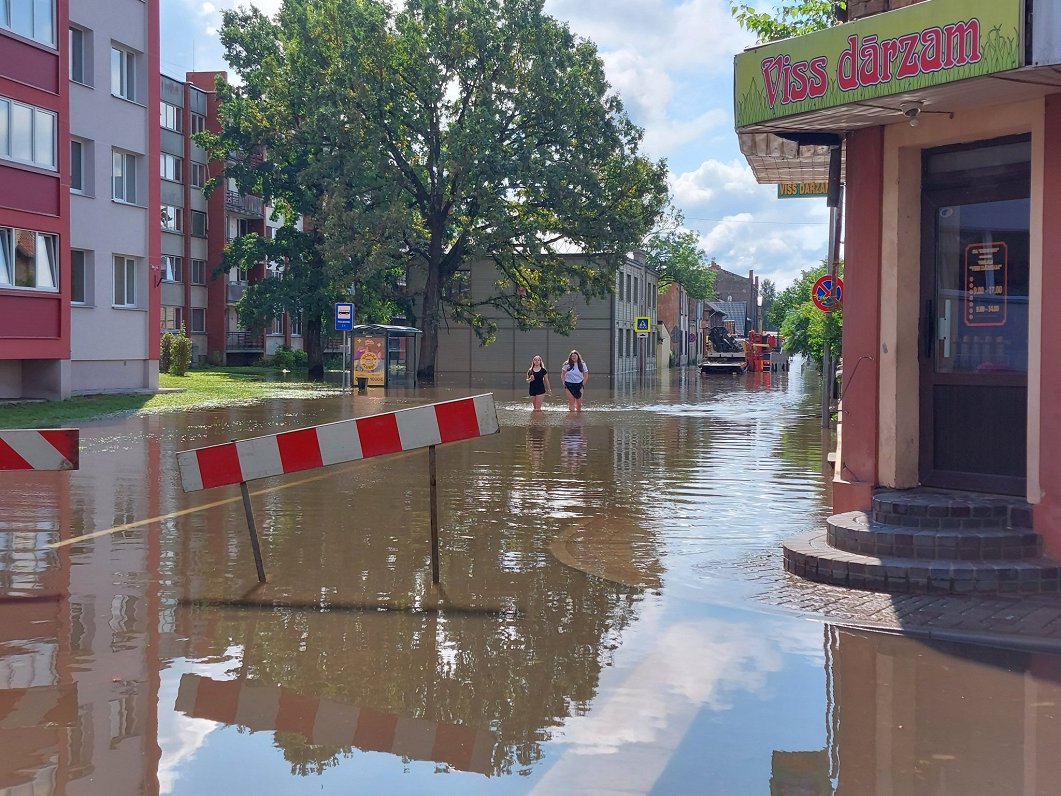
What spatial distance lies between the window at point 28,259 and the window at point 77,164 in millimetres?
4224

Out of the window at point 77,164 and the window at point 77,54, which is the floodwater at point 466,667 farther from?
the window at point 77,54

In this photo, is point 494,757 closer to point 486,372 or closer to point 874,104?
point 874,104

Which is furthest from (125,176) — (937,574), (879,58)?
(937,574)

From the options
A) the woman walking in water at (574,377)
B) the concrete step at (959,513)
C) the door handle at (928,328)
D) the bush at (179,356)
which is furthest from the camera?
the bush at (179,356)

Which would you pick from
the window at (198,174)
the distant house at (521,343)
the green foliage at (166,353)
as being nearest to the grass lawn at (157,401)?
the green foliage at (166,353)

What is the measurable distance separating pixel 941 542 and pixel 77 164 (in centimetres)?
2922

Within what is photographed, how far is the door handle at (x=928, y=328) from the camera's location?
9320mm

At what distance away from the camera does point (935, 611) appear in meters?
7.18

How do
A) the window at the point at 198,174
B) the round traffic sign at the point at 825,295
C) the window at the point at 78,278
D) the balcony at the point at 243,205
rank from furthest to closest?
the balcony at the point at 243,205 → the window at the point at 198,174 → the window at the point at 78,278 → the round traffic sign at the point at 825,295

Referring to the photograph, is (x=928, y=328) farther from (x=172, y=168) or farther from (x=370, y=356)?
(x=172, y=168)

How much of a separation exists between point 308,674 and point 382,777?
1.44 m

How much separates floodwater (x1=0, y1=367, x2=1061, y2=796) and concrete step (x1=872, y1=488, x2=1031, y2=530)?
953 millimetres

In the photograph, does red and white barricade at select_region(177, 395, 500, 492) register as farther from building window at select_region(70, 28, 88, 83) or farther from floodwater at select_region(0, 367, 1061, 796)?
building window at select_region(70, 28, 88, 83)

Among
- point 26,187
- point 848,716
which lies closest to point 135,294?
point 26,187
